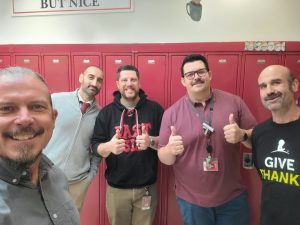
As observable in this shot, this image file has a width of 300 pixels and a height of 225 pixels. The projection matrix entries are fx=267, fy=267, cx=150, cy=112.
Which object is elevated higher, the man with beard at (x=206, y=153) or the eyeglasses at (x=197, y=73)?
the eyeglasses at (x=197, y=73)

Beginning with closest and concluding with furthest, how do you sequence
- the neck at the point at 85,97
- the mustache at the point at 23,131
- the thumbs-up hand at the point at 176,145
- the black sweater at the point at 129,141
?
the mustache at the point at 23,131 → the thumbs-up hand at the point at 176,145 → the black sweater at the point at 129,141 → the neck at the point at 85,97

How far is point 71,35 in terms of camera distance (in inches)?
120

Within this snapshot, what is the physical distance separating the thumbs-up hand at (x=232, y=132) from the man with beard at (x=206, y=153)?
46 mm

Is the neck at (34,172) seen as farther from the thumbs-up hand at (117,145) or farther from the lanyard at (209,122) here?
the lanyard at (209,122)

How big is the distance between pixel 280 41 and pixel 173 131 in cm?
147

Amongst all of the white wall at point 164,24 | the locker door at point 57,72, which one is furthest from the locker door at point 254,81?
the locker door at point 57,72

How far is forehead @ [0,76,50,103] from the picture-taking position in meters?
0.84

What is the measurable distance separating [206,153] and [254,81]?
1037 mm

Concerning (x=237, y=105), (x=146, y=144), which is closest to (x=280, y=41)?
(x=237, y=105)

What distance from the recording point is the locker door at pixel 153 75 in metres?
2.79

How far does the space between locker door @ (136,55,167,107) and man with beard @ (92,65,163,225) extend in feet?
1.22

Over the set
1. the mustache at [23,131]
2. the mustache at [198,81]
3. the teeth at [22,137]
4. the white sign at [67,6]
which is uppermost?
the white sign at [67,6]

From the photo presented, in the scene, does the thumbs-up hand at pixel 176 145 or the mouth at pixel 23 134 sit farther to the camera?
the thumbs-up hand at pixel 176 145

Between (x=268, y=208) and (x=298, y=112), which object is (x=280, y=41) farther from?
(x=268, y=208)
